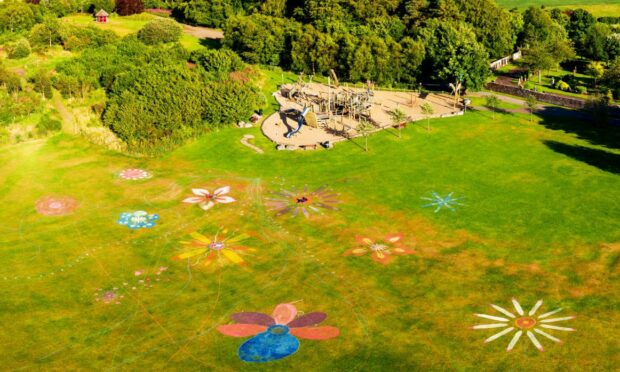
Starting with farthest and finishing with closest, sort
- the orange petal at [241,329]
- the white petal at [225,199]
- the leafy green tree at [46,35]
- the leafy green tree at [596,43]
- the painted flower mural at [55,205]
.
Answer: the leafy green tree at [596,43]
the leafy green tree at [46,35]
the white petal at [225,199]
the painted flower mural at [55,205]
the orange petal at [241,329]

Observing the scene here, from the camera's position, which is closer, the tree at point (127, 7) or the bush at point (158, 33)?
the bush at point (158, 33)

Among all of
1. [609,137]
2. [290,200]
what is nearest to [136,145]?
[290,200]

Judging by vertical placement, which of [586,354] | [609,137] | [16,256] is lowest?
[16,256]

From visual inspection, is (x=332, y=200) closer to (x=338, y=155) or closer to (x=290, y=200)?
(x=290, y=200)

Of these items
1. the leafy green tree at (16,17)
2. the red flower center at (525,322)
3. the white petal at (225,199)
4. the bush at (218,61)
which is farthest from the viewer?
the leafy green tree at (16,17)

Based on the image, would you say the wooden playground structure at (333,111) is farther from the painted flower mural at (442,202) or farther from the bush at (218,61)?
the painted flower mural at (442,202)

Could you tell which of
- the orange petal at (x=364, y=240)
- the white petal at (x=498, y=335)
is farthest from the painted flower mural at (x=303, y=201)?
the white petal at (x=498, y=335)
